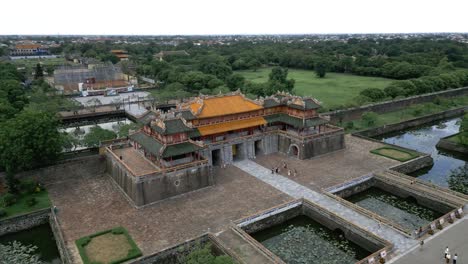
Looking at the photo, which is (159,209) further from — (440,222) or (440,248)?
(440,222)

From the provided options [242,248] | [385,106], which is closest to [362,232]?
[242,248]

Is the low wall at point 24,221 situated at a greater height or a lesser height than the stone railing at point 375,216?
lesser

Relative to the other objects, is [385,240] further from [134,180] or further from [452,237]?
[134,180]

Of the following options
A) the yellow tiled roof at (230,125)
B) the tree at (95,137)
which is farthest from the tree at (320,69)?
the tree at (95,137)

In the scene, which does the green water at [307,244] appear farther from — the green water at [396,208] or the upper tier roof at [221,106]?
the upper tier roof at [221,106]

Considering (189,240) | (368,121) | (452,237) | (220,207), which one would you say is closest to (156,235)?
(189,240)

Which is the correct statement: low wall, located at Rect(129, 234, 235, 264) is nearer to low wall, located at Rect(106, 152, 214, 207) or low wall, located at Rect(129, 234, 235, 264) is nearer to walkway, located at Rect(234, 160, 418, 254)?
low wall, located at Rect(106, 152, 214, 207)
